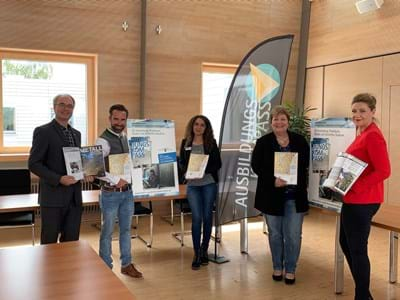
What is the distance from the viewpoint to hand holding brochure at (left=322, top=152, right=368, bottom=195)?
2920mm

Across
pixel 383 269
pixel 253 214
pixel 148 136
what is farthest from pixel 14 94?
pixel 383 269

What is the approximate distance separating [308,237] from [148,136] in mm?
2792

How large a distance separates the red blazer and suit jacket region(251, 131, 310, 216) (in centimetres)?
72

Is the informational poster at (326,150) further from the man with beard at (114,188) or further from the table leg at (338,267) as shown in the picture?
the man with beard at (114,188)

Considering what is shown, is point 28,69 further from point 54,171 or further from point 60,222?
point 60,222

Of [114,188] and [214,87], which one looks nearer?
[114,188]

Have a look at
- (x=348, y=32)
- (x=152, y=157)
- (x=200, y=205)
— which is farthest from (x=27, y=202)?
(x=348, y=32)

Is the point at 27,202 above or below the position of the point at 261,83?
below

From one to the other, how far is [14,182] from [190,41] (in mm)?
3245

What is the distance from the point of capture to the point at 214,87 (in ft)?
23.2

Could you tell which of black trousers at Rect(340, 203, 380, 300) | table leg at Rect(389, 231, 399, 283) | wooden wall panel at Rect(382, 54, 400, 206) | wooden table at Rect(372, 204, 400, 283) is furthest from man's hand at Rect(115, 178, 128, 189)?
wooden wall panel at Rect(382, 54, 400, 206)

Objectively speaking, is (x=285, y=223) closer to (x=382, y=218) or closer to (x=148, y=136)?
(x=382, y=218)

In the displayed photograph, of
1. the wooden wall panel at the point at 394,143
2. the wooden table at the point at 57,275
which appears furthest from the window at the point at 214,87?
the wooden table at the point at 57,275

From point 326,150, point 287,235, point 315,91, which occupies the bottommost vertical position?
point 287,235
